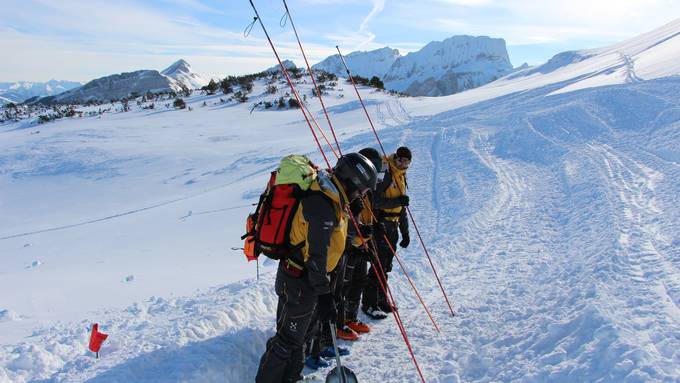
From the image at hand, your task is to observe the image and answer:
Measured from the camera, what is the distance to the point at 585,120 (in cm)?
1421

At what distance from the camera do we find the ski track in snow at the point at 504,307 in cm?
399

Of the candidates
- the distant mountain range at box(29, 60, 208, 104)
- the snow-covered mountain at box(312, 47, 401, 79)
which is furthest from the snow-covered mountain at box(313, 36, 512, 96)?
the distant mountain range at box(29, 60, 208, 104)

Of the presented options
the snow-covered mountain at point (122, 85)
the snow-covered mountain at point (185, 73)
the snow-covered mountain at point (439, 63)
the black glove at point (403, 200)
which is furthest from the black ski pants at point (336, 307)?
the snow-covered mountain at point (439, 63)

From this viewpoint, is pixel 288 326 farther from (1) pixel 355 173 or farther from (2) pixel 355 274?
(2) pixel 355 274

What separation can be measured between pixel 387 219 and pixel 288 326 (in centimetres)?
233

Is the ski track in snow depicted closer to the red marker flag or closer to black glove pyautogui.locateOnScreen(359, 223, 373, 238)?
Result: the red marker flag

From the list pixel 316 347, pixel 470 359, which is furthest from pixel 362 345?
pixel 470 359

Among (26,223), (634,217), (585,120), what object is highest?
(585,120)

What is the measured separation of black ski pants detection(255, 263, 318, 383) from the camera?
3770 mm

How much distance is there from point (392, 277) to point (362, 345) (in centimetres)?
181

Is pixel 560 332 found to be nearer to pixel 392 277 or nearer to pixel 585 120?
pixel 392 277

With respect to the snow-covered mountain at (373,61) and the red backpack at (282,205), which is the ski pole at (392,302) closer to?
the red backpack at (282,205)

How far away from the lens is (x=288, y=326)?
381 centimetres

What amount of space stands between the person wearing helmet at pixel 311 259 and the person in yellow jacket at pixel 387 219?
5.26 feet
